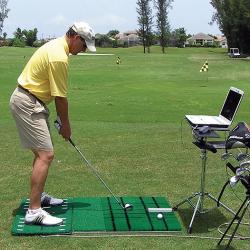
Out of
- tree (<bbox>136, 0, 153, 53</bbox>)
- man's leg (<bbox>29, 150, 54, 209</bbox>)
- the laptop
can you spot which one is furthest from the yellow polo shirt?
tree (<bbox>136, 0, 153, 53</bbox>)

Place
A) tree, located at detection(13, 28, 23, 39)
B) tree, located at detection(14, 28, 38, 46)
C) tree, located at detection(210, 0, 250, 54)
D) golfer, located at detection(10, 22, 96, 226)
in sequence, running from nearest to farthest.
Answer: golfer, located at detection(10, 22, 96, 226) → tree, located at detection(210, 0, 250, 54) → tree, located at detection(14, 28, 38, 46) → tree, located at detection(13, 28, 23, 39)

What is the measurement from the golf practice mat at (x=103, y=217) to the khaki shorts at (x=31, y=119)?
0.88 meters

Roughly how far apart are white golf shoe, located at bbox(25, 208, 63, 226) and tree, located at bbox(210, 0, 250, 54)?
222 ft

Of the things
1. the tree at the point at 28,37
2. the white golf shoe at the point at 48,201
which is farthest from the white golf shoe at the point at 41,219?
the tree at the point at 28,37

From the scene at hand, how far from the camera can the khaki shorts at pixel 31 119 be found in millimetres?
5801

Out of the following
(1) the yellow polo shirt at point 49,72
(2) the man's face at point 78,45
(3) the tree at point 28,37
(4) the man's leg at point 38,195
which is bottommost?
(3) the tree at point 28,37

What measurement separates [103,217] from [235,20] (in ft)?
230

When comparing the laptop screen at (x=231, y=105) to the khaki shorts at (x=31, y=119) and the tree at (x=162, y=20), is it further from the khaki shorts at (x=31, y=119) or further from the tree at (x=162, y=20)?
the tree at (x=162, y=20)

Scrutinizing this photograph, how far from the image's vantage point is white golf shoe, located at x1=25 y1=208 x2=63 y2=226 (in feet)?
19.0

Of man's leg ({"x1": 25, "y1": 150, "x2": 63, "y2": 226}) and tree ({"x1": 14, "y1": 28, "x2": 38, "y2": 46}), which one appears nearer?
man's leg ({"x1": 25, "y1": 150, "x2": 63, "y2": 226})

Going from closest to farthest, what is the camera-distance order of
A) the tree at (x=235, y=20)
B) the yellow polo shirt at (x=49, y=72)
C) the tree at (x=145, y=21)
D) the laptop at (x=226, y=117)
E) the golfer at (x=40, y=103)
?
the yellow polo shirt at (x=49, y=72) < the golfer at (x=40, y=103) < the laptop at (x=226, y=117) < the tree at (x=235, y=20) < the tree at (x=145, y=21)

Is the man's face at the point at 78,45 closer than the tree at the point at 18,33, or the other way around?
the man's face at the point at 78,45

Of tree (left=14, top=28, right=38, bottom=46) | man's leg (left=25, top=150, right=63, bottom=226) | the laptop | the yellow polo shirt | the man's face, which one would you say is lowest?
tree (left=14, top=28, right=38, bottom=46)

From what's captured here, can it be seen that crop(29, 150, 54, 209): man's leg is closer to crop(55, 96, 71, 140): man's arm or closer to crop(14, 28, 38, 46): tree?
crop(55, 96, 71, 140): man's arm
